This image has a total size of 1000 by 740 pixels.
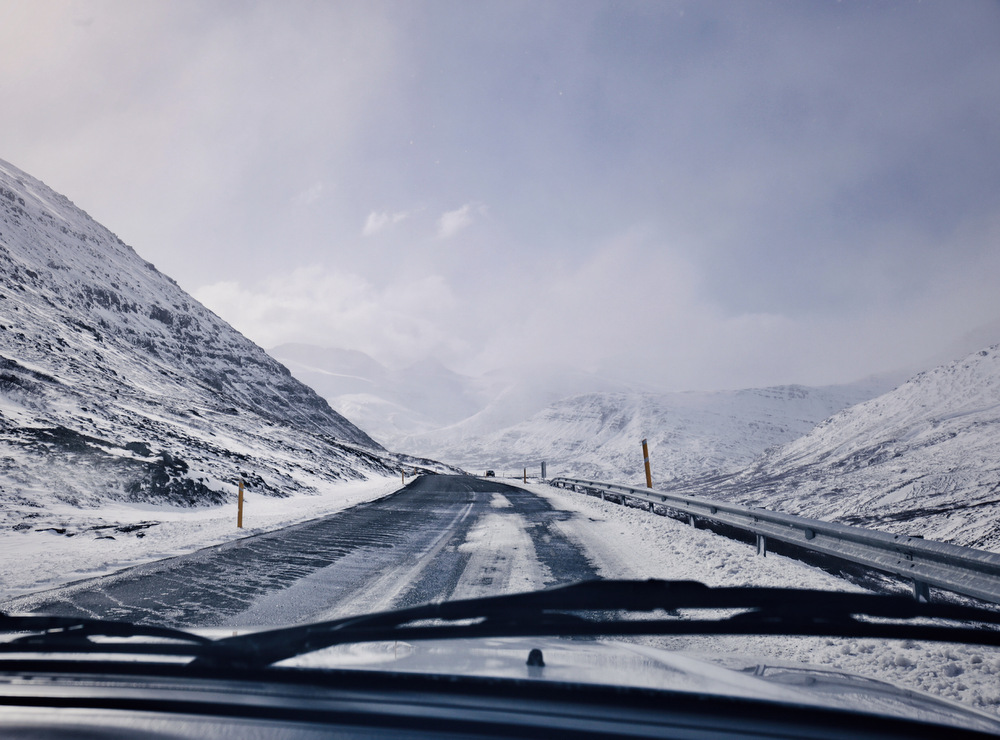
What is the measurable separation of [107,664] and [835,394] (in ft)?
629

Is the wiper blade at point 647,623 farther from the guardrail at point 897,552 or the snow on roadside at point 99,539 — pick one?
the snow on roadside at point 99,539

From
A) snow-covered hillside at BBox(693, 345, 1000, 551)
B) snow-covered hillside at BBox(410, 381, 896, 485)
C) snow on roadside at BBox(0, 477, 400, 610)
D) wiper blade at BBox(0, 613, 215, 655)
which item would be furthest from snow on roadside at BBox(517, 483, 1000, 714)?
snow-covered hillside at BBox(410, 381, 896, 485)

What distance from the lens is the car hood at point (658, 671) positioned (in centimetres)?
174

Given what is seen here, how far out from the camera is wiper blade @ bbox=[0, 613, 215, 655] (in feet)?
7.10

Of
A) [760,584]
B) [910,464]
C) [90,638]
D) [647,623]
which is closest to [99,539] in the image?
[90,638]

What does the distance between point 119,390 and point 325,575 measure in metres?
26.0

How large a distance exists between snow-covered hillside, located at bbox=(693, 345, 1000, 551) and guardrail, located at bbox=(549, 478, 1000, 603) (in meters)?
7.00

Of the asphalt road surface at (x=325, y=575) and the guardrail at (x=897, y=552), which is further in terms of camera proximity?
the asphalt road surface at (x=325, y=575)

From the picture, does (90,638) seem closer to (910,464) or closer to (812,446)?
(910,464)

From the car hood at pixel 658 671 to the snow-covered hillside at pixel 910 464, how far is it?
37.9 feet

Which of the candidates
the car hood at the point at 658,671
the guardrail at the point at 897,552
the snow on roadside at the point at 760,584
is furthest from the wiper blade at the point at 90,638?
the guardrail at the point at 897,552

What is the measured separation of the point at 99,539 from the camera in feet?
29.7

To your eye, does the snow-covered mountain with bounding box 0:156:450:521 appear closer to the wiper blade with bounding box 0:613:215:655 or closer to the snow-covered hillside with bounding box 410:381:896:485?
the wiper blade with bounding box 0:613:215:655

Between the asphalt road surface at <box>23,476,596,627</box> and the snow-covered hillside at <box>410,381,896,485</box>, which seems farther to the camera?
the snow-covered hillside at <box>410,381,896,485</box>
